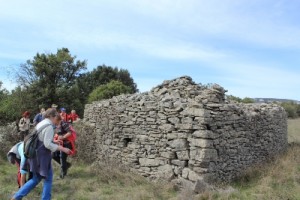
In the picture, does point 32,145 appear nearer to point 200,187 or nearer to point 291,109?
point 200,187

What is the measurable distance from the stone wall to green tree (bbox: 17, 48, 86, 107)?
14.9 metres

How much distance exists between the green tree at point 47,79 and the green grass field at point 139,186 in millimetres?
15601

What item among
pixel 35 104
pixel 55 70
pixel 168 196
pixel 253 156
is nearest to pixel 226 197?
pixel 168 196

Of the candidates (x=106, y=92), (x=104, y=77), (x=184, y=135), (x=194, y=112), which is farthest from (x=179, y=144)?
(x=104, y=77)

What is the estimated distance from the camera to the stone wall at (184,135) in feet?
25.1

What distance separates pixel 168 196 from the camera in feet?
22.9

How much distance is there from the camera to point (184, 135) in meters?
7.82

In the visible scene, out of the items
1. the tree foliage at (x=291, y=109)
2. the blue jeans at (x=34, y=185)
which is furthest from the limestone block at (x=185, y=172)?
the tree foliage at (x=291, y=109)

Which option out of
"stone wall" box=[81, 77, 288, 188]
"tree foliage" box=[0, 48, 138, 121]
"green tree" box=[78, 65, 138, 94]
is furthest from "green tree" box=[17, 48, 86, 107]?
"stone wall" box=[81, 77, 288, 188]

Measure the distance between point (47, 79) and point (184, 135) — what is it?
64.3 ft

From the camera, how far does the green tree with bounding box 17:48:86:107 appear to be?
80.3 feet

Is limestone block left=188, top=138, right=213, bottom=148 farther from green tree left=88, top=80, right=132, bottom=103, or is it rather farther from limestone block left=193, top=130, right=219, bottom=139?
green tree left=88, top=80, right=132, bottom=103

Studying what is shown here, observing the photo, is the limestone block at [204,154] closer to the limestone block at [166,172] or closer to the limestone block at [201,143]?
the limestone block at [201,143]

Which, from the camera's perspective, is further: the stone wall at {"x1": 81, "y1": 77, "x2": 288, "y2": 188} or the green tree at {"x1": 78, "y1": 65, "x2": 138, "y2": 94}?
the green tree at {"x1": 78, "y1": 65, "x2": 138, "y2": 94}
